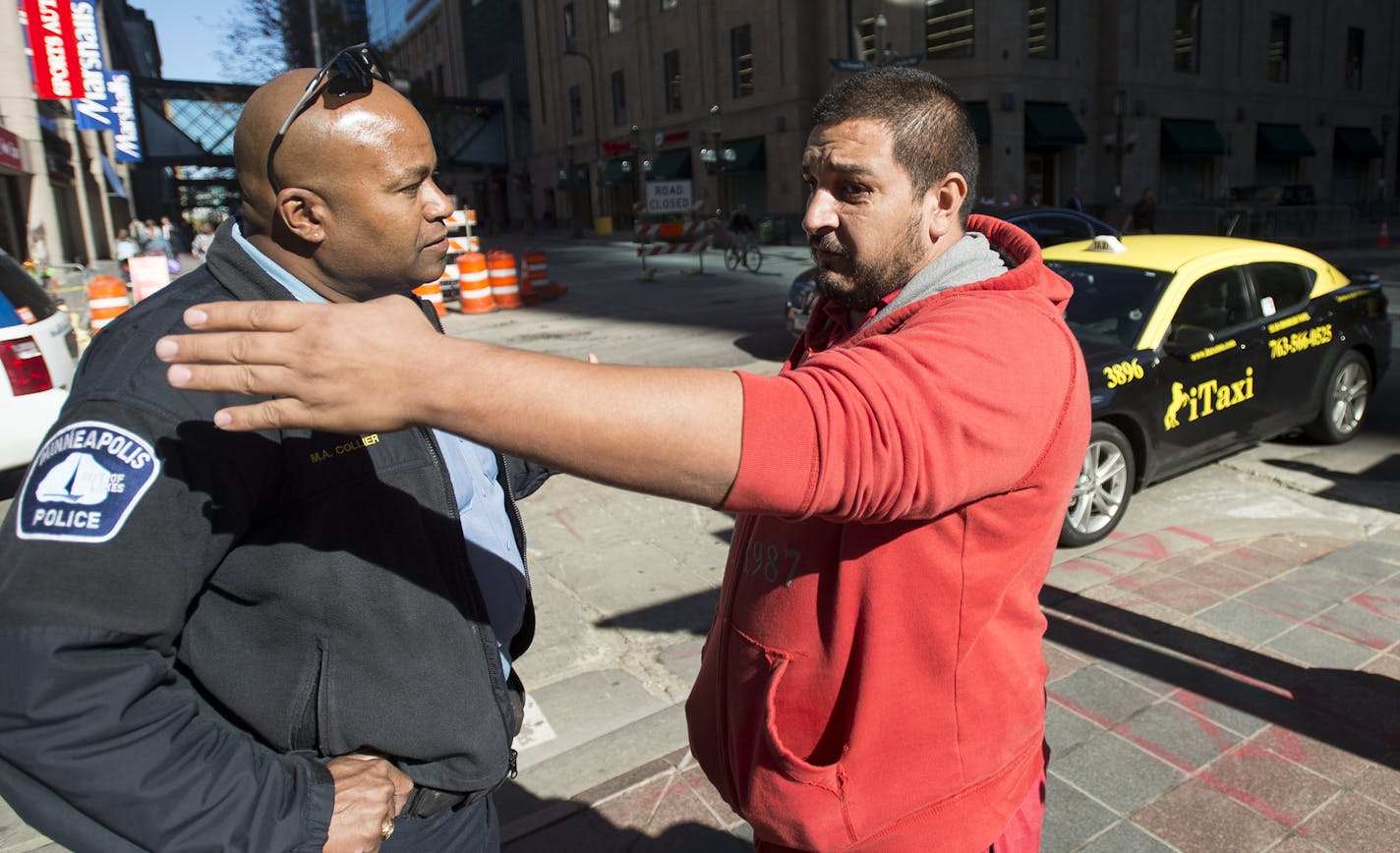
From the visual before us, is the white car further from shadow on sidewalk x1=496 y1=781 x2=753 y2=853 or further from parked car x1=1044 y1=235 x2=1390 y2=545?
parked car x1=1044 y1=235 x2=1390 y2=545

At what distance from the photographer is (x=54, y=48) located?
2088cm

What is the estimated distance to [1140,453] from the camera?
5.67 metres

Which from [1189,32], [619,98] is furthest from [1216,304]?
[619,98]

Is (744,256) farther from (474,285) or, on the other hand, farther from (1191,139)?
(1191,139)

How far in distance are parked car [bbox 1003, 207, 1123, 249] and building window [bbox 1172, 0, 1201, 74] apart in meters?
29.7

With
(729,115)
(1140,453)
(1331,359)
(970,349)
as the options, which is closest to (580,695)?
(970,349)

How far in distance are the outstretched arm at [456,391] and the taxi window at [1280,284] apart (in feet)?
21.6

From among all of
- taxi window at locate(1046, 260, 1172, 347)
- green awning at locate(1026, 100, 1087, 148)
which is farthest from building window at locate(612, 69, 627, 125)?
taxi window at locate(1046, 260, 1172, 347)

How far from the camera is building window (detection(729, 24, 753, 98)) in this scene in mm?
37344

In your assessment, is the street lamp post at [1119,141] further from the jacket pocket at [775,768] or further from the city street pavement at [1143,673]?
the jacket pocket at [775,768]

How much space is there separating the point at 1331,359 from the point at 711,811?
6191 millimetres

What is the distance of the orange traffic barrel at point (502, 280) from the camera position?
17000mm

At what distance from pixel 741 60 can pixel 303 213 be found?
129 ft

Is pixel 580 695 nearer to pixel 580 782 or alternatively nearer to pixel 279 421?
pixel 580 782
